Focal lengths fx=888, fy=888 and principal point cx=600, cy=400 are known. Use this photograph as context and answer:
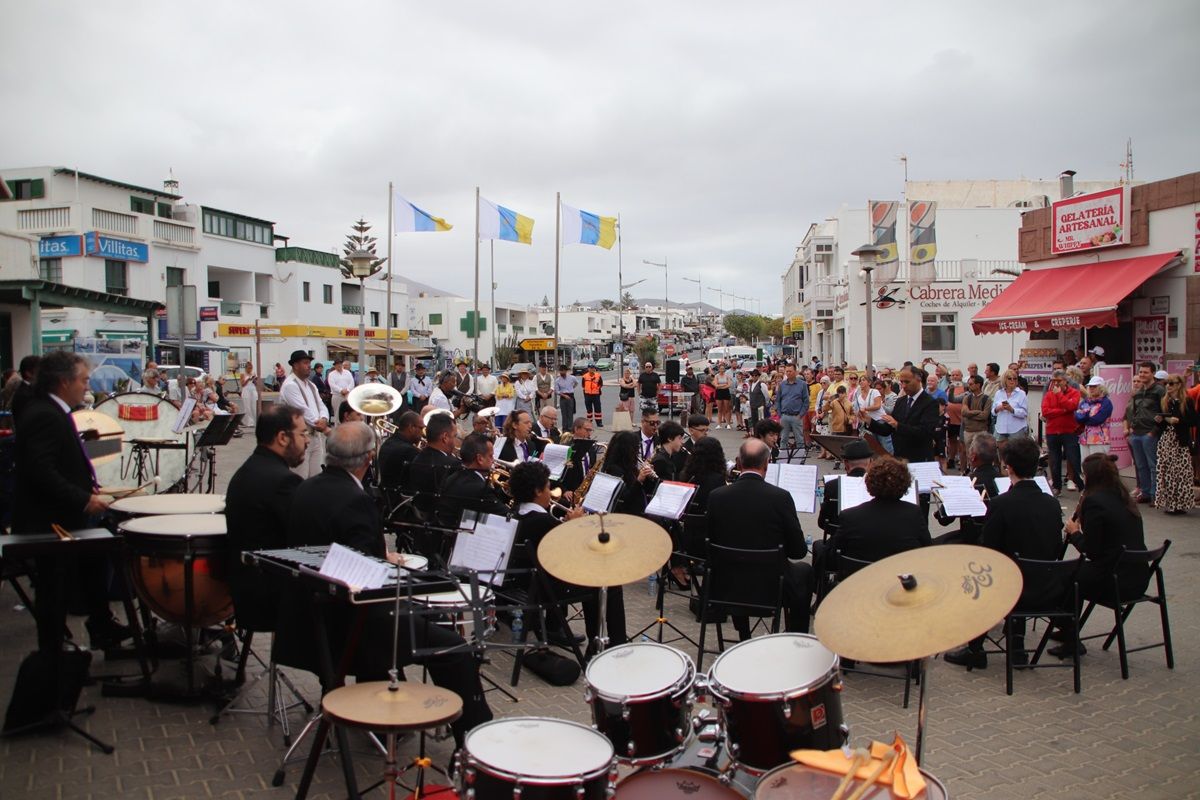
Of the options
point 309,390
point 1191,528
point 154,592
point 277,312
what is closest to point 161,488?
point 309,390

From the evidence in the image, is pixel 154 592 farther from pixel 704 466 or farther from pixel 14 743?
pixel 704 466

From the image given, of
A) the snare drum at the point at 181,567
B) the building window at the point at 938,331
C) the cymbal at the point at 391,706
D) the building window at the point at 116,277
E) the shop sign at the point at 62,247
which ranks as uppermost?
the shop sign at the point at 62,247

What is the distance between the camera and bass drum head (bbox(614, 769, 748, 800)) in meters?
3.39

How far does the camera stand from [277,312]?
1914 inches

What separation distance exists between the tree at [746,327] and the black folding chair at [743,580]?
123724mm

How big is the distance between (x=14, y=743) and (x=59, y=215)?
122 ft

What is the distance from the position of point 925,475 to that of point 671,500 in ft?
7.52

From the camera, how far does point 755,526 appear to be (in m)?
6.22

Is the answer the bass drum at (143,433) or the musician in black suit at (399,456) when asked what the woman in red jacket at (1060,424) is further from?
the bass drum at (143,433)

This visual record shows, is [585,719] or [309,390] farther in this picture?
[309,390]

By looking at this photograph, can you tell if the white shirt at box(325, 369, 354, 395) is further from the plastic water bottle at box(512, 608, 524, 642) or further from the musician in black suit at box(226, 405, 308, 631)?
the musician in black suit at box(226, 405, 308, 631)

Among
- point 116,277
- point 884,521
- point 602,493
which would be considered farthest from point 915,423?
point 116,277

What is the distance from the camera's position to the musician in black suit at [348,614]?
14.9 ft

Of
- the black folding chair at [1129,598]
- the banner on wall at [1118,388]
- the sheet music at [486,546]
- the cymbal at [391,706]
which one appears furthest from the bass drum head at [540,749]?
the banner on wall at [1118,388]
